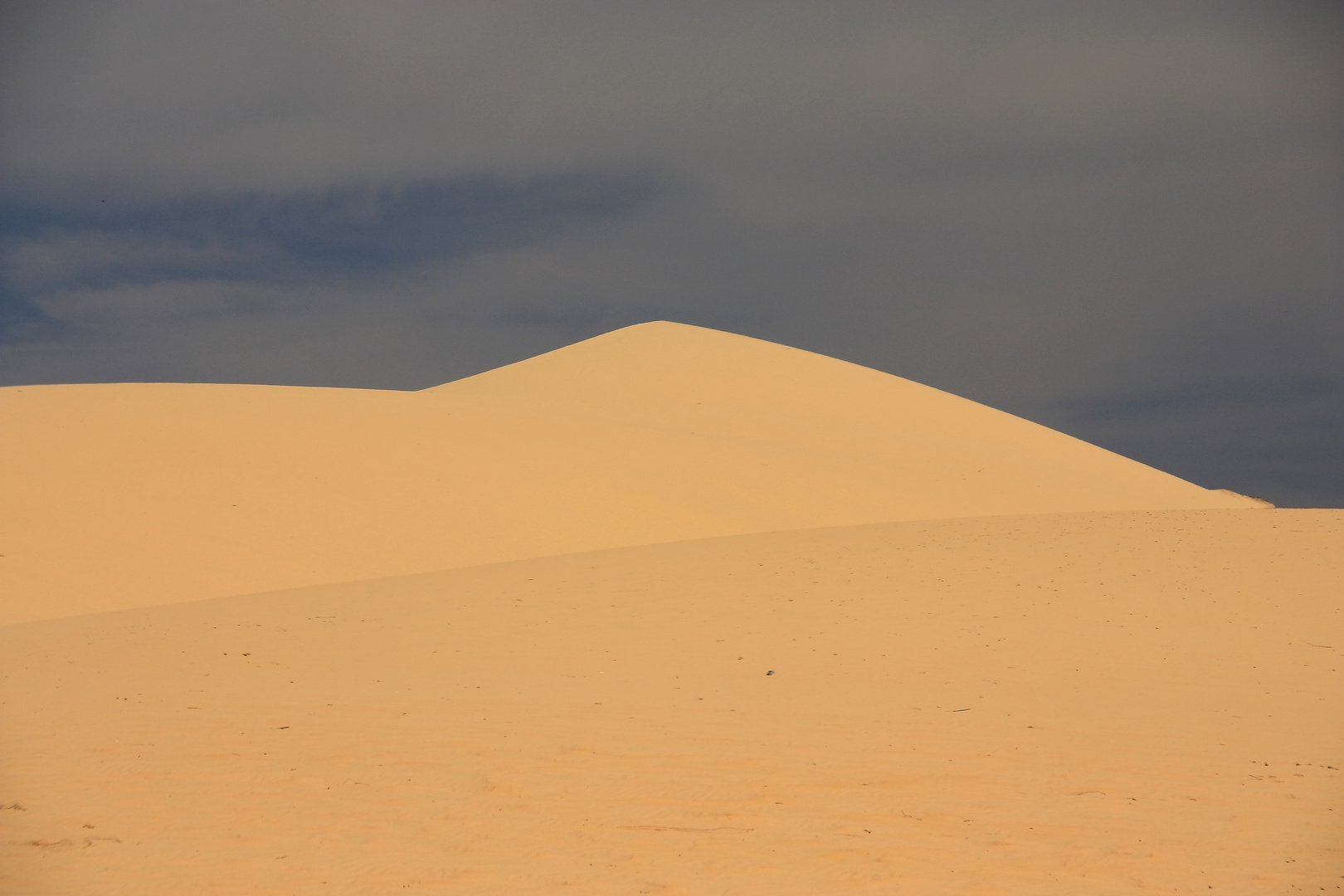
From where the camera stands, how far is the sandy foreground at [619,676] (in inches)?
205

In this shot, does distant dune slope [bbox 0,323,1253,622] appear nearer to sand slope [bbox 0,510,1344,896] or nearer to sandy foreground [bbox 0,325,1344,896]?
sandy foreground [bbox 0,325,1344,896]

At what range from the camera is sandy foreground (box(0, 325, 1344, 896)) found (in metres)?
5.20

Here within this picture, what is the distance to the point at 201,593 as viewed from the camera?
50.0ft

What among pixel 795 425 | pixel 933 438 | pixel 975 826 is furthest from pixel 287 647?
pixel 933 438

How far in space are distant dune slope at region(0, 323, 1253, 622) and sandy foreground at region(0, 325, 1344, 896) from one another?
0.11 m

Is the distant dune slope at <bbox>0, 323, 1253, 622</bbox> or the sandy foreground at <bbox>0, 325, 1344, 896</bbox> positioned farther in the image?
the distant dune slope at <bbox>0, 323, 1253, 622</bbox>

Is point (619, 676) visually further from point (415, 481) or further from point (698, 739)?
point (415, 481)

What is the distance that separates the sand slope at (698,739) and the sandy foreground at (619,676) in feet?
0.13

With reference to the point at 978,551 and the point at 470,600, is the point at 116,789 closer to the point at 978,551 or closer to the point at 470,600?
the point at 470,600

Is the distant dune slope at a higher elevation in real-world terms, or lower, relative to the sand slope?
higher

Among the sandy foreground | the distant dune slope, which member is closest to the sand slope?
the sandy foreground

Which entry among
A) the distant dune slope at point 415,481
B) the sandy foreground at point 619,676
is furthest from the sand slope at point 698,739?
the distant dune slope at point 415,481

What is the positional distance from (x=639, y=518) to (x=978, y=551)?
7039mm

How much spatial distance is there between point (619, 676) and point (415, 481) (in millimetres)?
11919
